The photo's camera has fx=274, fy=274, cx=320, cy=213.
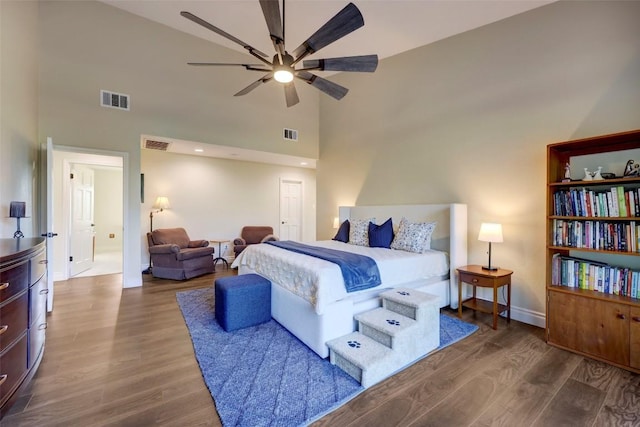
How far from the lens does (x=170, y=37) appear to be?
4617mm

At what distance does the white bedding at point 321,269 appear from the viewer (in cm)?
244

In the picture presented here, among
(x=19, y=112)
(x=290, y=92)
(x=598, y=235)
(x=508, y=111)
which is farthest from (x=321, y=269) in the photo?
(x=19, y=112)

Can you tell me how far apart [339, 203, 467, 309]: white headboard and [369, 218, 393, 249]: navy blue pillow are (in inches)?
13.9

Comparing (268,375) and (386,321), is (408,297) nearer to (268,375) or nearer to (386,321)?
(386,321)

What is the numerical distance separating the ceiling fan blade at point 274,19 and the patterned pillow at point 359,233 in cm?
270

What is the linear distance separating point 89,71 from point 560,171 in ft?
20.4

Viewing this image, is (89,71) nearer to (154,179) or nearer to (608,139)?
(154,179)

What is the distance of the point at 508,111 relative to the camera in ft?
10.7

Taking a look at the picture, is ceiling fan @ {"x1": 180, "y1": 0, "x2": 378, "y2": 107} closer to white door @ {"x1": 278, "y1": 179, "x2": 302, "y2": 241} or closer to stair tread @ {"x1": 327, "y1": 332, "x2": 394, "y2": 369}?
stair tread @ {"x1": 327, "y1": 332, "x2": 394, "y2": 369}

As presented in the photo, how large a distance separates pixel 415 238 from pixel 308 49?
2.53 m

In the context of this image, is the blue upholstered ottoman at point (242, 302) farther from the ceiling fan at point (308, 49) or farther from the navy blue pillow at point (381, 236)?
the ceiling fan at point (308, 49)

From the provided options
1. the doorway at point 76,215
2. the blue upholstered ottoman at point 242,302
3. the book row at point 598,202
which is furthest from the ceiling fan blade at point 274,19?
the doorway at point 76,215

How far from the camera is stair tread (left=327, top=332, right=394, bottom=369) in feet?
6.77

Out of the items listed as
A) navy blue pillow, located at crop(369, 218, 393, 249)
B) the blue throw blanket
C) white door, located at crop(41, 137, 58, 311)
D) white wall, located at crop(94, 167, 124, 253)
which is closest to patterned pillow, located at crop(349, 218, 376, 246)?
navy blue pillow, located at crop(369, 218, 393, 249)
